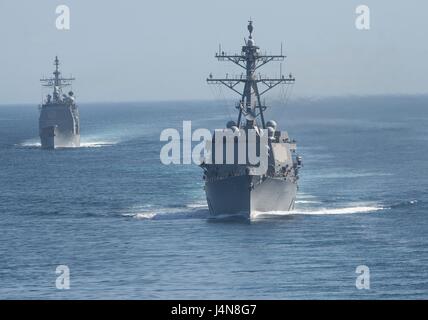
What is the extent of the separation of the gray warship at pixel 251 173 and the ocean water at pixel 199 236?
1.42m

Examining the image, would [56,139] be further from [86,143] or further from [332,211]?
[332,211]

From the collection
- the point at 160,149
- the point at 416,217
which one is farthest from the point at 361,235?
the point at 160,149

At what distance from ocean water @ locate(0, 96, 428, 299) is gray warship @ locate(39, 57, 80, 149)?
38299 millimetres

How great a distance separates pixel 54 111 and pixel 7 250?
102751mm

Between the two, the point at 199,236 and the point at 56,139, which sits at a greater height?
the point at 199,236

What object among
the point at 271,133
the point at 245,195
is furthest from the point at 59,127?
the point at 245,195

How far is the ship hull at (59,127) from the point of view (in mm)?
154125

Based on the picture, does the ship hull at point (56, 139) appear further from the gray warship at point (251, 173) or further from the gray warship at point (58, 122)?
the gray warship at point (251, 173)

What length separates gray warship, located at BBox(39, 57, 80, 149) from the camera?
506 feet

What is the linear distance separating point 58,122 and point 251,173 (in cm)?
9510

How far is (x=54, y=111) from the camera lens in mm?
160750

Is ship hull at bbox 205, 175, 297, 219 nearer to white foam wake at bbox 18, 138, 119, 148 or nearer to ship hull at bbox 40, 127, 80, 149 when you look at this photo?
ship hull at bbox 40, 127, 80, 149

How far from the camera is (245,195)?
67.6 meters

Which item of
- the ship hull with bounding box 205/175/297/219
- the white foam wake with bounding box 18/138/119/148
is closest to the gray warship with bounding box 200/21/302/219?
the ship hull with bounding box 205/175/297/219
